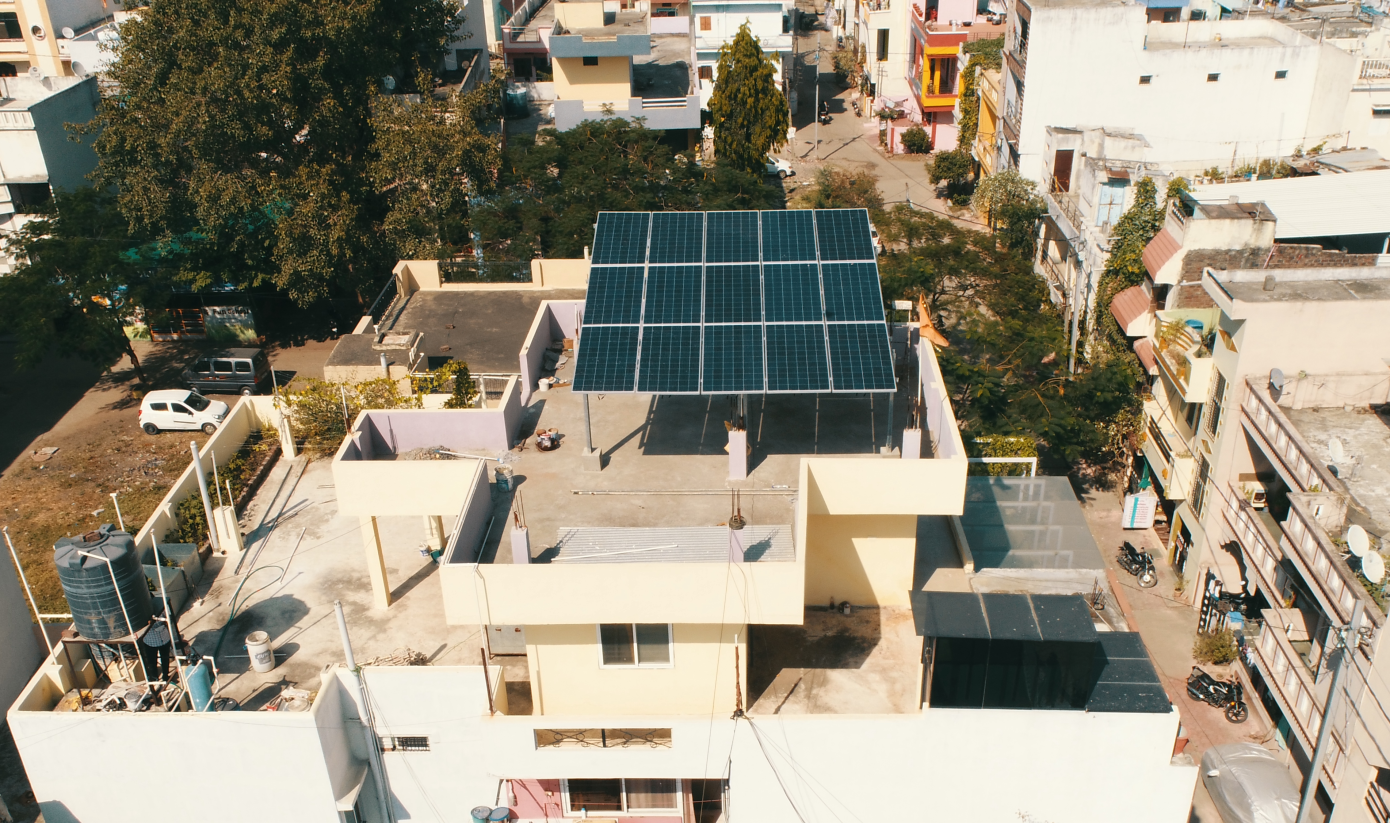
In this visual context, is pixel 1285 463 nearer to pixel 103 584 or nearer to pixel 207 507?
pixel 207 507

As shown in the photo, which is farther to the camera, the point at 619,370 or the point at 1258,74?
the point at 1258,74

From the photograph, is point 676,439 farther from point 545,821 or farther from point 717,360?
point 545,821

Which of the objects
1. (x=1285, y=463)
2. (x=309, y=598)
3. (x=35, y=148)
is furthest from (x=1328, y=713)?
(x=35, y=148)

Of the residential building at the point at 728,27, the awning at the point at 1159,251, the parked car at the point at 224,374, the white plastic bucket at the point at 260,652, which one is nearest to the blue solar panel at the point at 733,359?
the white plastic bucket at the point at 260,652

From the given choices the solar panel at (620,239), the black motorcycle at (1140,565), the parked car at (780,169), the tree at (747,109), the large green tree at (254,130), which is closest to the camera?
the solar panel at (620,239)

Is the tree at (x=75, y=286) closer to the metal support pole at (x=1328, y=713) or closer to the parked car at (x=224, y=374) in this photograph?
the parked car at (x=224, y=374)

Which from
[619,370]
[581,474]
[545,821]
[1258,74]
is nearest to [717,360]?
[619,370]

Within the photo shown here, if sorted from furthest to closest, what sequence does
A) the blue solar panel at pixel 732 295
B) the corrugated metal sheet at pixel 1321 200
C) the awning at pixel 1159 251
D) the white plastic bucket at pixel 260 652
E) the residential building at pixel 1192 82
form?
the residential building at pixel 1192 82 < the corrugated metal sheet at pixel 1321 200 < the awning at pixel 1159 251 < the blue solar panel at pixel 732 295 < the white plastic bucket at pixel 260 652
